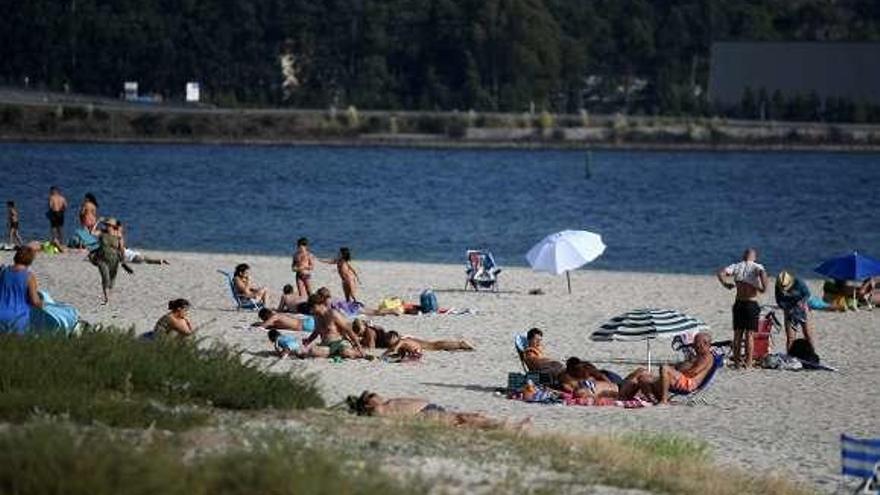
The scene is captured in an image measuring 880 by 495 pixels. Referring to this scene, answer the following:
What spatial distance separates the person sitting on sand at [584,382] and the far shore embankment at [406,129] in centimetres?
8835

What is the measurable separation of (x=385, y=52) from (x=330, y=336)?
336ft

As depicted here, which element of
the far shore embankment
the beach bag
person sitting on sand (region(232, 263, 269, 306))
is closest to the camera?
person sitting on sand (region(232, 263, 269, 306))

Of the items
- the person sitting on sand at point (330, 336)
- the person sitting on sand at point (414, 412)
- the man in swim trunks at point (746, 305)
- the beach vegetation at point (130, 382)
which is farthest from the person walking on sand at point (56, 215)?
the beach vegetation at point (130, 382)

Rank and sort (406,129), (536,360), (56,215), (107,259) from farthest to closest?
(406,129) < (56,215) < (107,259) < (536,360)

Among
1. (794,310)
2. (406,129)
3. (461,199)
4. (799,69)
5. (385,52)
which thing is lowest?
(461,199)

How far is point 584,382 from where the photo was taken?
17.4 meters

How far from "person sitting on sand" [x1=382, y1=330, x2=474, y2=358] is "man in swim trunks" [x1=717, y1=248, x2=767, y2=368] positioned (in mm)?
2465

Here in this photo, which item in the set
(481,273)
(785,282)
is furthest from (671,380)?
(481,273)

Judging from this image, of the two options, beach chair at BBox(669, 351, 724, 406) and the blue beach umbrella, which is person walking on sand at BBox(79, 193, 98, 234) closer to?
the blue beach umbrella

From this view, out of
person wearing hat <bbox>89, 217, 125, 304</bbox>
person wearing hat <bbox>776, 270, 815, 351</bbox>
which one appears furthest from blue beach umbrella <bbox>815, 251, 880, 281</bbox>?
person wearing hat <bbox>89, 217, 125, 304</bbox>

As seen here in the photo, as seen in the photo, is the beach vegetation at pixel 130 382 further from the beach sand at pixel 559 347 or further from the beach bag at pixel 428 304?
→ the beach bag at pixel 428 304

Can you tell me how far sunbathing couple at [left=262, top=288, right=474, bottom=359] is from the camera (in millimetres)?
19328

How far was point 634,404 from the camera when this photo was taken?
17.2 metres

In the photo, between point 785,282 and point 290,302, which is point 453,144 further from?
point 785,282
